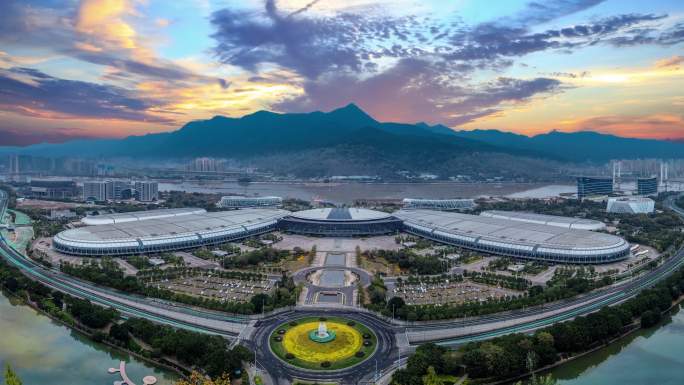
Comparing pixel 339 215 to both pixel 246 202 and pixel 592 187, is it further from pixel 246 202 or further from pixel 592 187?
pixel 592 187

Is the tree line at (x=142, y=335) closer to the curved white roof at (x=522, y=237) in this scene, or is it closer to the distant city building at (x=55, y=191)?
the curved white roof at (x=522, y=237)

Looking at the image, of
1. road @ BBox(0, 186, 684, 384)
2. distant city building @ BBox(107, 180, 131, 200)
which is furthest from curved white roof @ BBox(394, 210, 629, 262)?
distant city building @ BBox(107, 180, 131, 200)

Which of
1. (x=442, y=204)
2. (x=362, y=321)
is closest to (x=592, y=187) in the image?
(x=442, y=204)

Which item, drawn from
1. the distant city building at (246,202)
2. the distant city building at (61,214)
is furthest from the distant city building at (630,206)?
the distant city building at (61,214)

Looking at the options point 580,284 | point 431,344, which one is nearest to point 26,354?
point 431,344

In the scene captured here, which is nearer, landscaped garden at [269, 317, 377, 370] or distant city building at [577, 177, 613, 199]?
landscaped garden at [269, 317, 377, 370]

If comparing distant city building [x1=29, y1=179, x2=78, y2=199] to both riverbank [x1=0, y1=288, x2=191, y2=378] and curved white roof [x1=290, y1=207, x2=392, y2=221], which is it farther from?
riverbank [x1=0, y1=288, x2=191, y2=378]
